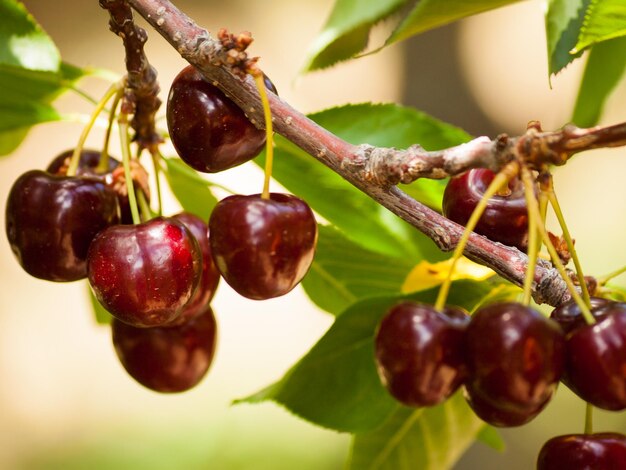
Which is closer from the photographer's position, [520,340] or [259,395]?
[520,340]

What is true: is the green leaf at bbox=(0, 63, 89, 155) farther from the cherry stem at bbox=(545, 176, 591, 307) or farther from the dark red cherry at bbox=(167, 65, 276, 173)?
the cherry stem at bbox=(545, 176, 591, 307)

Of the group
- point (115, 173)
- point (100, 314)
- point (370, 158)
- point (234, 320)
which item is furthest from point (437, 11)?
point (234, 320)

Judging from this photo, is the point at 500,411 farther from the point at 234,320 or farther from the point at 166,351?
the point at 234,320

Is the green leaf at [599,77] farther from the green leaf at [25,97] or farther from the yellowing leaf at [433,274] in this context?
the green leaf at [25,97]

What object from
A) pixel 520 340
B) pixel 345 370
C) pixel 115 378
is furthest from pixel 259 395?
pixel 115 378

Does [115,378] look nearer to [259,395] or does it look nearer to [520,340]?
[259,395]

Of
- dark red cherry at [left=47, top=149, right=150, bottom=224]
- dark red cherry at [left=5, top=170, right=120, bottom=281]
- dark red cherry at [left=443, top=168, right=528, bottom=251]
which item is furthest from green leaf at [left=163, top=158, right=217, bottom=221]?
dark red cherry at [left=443, top=168, right=528, bottom=251]
